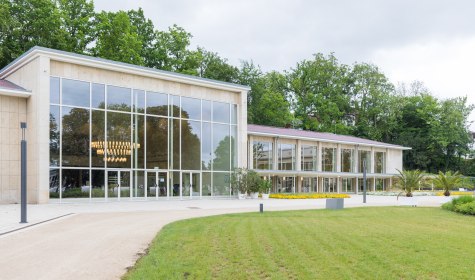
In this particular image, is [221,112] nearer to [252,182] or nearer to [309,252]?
[252,182]

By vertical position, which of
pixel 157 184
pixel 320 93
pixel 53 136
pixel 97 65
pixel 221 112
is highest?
pixel 320 93

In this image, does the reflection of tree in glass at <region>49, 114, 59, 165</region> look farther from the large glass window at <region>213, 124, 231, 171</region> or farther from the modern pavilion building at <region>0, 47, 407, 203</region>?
the large glass window at <region>213, 124, 231, 171</region>

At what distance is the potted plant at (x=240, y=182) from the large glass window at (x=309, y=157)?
45.9ft

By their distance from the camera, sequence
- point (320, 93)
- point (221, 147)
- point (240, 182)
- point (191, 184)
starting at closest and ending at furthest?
point (191, 184)
point (240, 182)
point (221, 147)
point (320, 93)

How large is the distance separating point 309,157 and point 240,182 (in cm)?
1562

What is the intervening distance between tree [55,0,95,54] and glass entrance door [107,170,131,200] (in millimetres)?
18559

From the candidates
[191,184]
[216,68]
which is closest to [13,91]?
[191,184]

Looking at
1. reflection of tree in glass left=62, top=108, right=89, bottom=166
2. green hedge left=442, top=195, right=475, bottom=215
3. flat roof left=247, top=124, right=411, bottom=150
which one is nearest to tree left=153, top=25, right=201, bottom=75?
flat roof left=247, top=124, right=411, bottom=150

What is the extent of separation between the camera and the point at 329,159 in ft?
169

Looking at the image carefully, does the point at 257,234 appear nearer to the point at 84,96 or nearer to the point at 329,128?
the point at 84,96

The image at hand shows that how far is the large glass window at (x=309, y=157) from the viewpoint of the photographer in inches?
1912

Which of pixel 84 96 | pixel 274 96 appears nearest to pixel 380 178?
pixel 274 96

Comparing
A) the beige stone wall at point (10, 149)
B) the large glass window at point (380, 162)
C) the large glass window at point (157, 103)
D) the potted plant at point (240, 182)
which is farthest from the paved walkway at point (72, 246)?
the large glass window at point (380, 162)

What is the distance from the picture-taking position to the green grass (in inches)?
309
